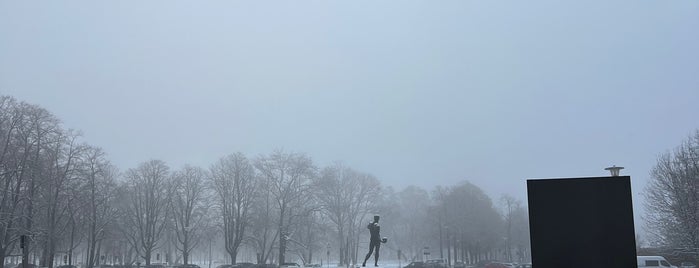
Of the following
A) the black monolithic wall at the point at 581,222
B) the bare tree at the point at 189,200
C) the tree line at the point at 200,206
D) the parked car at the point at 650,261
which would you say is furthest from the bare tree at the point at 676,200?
the bare tree at the point at 189,200

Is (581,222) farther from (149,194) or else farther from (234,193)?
(149,194)

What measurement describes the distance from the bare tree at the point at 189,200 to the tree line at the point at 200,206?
0.13m

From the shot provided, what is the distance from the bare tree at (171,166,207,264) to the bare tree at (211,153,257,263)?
2.08 metres

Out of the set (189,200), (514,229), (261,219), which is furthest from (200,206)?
(514,229)

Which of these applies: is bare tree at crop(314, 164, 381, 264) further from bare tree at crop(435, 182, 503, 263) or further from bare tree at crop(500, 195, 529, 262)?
bare tree at crop(500, 195, 529, 262)

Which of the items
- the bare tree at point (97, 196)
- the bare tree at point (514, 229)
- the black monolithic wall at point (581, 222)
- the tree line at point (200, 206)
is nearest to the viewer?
the black monolithic wall at point (581, 222)

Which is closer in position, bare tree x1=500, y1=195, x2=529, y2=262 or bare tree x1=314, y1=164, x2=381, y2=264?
bare tree x1=314, y1=164, x2=381, y2=264

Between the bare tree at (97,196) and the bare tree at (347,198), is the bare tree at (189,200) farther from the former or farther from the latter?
the bare tree at (347,198)

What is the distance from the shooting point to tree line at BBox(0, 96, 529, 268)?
5328 centimetres

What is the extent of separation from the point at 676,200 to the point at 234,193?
46.7 meters

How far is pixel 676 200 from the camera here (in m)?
41.9

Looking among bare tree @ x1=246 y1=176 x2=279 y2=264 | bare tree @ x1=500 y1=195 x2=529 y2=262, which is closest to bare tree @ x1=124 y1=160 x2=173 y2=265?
bare tree @ x1=246 y1=176 x2=279 y2=264

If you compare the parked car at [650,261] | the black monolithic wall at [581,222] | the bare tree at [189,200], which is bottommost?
the parked car at [650,261]

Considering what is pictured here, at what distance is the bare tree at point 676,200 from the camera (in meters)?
40.1
